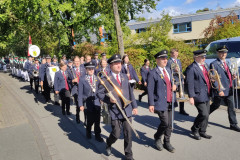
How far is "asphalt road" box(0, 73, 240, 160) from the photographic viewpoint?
15.2ft

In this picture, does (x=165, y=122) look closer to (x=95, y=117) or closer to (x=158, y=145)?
(x=158, y=145)

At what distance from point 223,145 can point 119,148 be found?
2.32m

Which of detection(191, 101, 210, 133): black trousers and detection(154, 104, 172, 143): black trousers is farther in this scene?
detection(191, 101, 210, 133): black trousers

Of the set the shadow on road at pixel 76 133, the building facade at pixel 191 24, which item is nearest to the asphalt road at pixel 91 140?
the shadow on road at pixel 76 133

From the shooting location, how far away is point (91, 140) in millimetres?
5605

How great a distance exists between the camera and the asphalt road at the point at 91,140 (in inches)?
182

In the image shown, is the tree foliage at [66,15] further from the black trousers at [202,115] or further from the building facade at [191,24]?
the building facade at [191,24]

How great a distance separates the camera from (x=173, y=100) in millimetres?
4902

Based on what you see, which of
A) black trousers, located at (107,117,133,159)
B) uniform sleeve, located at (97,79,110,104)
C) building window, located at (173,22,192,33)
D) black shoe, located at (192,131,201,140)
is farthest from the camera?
building window, located at (173,22,192,33)

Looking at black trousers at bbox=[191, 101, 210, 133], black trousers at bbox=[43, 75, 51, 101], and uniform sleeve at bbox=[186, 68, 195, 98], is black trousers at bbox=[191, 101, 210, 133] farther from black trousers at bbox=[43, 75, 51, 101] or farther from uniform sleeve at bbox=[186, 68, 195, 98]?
black trousers at bbox=[43, 75, 51, 101]

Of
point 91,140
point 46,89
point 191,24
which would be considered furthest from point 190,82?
point 191,24

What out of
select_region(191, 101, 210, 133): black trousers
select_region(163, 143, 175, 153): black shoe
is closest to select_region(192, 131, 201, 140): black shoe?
select_region(191, 101, 210, 133): black trousers

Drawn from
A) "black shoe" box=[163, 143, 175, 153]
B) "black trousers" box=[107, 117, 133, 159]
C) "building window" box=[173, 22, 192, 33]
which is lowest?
"black shoe" box=[163, 143, 175, 153]

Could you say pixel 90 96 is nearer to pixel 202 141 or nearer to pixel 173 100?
pixel 173 100
